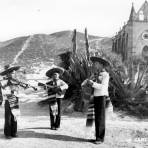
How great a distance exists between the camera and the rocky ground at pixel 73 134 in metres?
6.05

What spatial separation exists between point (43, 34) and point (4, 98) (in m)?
45.9

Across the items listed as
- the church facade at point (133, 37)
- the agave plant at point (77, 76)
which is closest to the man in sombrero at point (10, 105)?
the agave plant at point (77, 76)

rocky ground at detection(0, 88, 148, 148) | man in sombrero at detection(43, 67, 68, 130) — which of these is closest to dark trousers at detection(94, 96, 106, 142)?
rocky ground at detection(0, 88, 148, 148)

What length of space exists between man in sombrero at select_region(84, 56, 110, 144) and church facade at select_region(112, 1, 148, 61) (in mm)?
52580

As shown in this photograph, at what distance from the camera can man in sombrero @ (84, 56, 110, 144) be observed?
19.3ft

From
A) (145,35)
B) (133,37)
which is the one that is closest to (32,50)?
(133,37)

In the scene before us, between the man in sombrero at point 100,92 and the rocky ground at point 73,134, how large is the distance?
27cm

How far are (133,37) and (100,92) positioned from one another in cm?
5588

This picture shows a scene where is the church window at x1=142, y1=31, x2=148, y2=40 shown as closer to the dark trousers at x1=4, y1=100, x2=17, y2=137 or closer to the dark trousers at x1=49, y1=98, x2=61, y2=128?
the dark trousers at x1=49, y1=98, x2=61, y2=128

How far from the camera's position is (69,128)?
7.29m

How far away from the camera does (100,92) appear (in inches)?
234

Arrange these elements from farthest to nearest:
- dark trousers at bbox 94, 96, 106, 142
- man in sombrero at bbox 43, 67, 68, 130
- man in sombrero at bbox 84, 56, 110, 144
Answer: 1. man in sombrero at bbox 43, 67, 68, 130
2. dark trousers at bbox 94, 96, 106, 142
3. man in sombrero at bbox 84, 56, 110, 144

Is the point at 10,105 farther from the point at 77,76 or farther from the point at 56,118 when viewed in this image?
the point at 77,76

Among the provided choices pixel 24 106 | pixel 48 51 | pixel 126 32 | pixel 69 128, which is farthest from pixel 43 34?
pixel 69 128
